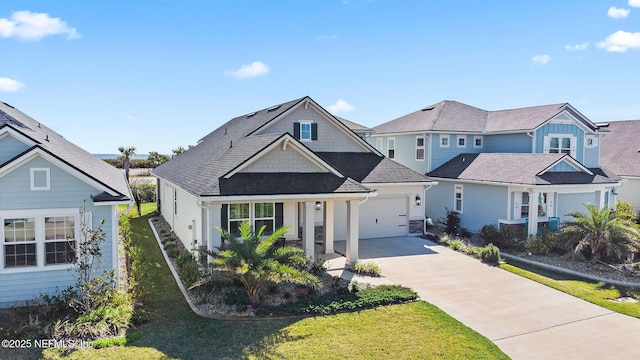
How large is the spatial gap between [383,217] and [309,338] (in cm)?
1200

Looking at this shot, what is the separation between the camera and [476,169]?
23.0 meters

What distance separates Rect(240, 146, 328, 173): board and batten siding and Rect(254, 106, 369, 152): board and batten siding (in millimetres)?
5575

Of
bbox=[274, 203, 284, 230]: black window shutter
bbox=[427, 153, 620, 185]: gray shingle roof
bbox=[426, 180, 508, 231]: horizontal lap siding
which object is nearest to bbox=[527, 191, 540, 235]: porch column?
bbox=[427, 153, 620, 185]: gray shingle roof

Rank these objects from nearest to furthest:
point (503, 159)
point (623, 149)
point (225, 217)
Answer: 1. point (225, 217)
2. point (503, 159)
3. point (623, 149)

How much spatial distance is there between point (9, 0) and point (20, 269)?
27.5ft

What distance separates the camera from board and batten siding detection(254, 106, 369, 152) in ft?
67.7

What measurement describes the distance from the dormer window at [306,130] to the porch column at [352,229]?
695 cm

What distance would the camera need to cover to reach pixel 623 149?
103ft

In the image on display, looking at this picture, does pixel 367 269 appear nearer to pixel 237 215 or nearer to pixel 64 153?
pixel 237 215

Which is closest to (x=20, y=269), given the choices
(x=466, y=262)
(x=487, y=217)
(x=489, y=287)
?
(x=489, y=287)

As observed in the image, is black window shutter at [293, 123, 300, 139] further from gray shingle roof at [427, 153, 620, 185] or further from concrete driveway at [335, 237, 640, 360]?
gray shingle roof at [427, 153, 620, 185]

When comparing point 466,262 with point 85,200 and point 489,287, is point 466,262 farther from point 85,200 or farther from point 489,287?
point 85,200

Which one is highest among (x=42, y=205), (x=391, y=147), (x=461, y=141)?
(x=461, y=141)

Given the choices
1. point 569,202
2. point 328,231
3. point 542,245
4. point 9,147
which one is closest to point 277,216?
point 328,231
